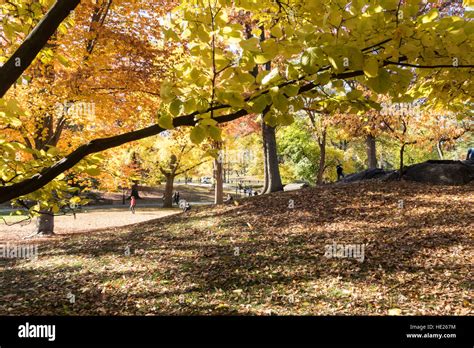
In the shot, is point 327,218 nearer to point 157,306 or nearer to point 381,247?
point 381,247

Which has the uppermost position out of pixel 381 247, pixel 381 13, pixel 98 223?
pixel 381 13

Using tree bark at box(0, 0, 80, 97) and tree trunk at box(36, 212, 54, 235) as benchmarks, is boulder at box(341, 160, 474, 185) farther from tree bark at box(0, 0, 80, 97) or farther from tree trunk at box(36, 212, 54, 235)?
tree trunk at box(36, 212, 54, 235)

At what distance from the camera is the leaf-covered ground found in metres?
5.17

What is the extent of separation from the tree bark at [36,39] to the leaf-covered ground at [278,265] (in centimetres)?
393

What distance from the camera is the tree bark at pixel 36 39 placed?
7.55 ft

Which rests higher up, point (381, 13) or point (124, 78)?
point (124, 78)

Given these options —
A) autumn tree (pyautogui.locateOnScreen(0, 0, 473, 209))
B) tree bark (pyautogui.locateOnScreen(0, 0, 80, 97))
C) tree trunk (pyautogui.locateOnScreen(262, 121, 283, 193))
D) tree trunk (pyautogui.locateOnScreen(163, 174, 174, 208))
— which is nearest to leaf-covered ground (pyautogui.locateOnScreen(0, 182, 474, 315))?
autumn tree (pyautogui.locateOnScreen(0, 0, 473, 209))

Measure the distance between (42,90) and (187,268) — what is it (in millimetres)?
7639

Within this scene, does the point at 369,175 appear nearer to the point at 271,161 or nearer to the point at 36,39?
the point at 271,161

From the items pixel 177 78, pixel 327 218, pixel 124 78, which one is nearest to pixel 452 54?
pixel 177 78

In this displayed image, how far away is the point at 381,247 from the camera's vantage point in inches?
281

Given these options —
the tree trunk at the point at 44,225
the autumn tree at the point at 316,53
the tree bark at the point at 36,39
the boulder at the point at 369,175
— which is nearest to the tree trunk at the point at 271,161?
the boulder at the point at 369,175

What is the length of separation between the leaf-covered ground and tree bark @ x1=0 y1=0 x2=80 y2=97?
3934mm
